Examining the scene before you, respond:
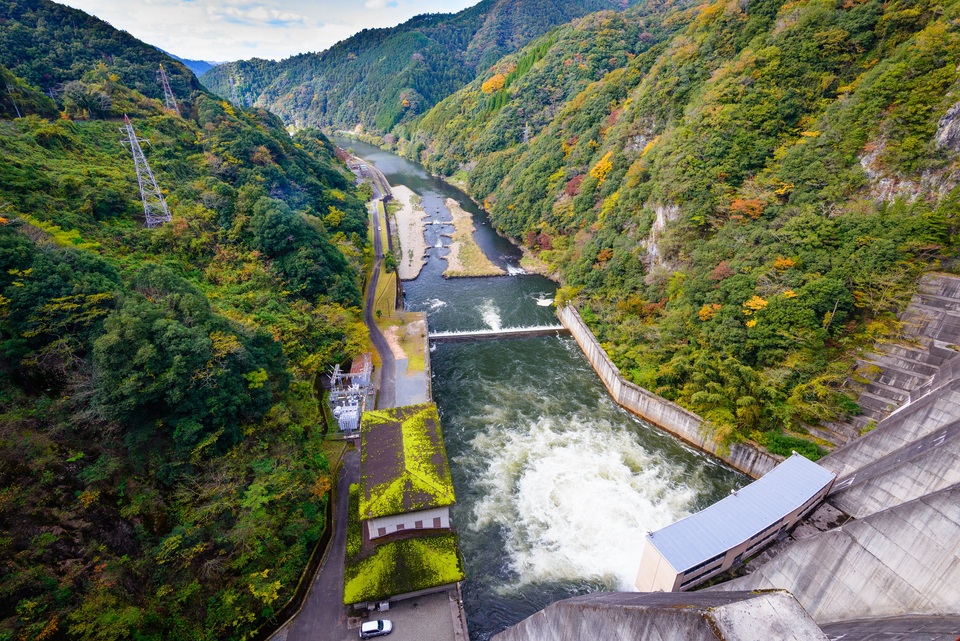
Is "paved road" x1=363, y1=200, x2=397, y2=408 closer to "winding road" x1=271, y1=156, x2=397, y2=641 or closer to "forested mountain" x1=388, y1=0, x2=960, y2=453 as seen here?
"winding road" x1=271, y1=156, x2=397, y2=641

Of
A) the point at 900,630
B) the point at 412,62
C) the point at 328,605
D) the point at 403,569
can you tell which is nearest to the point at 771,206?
the point at 900,630

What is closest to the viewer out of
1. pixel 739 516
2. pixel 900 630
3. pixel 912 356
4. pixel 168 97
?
pixel 900 630

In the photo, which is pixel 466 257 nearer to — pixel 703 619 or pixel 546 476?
pixel 546 476

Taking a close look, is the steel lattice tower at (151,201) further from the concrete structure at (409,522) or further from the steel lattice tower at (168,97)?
the concrete structure at (409,522)

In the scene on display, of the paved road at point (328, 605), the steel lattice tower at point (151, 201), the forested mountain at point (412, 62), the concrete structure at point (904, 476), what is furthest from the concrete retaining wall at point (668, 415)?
the forested mountain at point (412, 62)

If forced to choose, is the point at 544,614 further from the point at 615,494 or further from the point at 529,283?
the point at 529,283

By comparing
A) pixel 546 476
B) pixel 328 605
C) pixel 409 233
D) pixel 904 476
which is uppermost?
pixel 904 476

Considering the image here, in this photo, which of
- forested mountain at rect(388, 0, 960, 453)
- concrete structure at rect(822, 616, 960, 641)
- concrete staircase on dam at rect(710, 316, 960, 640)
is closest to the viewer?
concrete structure at rect(822, 616, 960, 641)

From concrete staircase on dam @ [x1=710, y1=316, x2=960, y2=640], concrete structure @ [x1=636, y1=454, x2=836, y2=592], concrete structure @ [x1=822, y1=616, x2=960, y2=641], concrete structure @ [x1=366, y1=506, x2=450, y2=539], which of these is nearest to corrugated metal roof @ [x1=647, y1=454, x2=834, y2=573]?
concrete structure @ [x1=636, y1=454, x2=836, y2=592]
